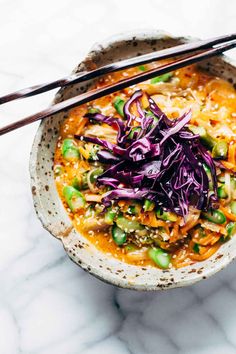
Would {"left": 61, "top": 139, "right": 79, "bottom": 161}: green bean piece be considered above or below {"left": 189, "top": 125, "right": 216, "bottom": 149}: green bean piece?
above

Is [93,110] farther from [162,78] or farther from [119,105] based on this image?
[162,78]

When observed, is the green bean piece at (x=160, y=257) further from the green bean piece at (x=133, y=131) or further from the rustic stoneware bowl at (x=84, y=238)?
the green bean piece at (x=133, y=131)

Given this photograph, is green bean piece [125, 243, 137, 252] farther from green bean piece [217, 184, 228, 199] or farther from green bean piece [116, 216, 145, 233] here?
green bean piece [217, 184, 228, 199]

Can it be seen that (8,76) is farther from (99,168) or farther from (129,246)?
(129,246)

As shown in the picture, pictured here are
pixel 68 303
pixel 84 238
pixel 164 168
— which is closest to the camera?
pixel 164 168

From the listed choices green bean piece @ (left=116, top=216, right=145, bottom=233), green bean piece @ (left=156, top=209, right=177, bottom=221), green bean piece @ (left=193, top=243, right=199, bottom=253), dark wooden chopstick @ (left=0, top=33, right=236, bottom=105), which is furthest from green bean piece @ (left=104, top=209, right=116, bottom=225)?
dark wooden chopstick @ (left=0, top=33, right=236, bottom=105)

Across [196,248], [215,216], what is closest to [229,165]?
[215,216]
